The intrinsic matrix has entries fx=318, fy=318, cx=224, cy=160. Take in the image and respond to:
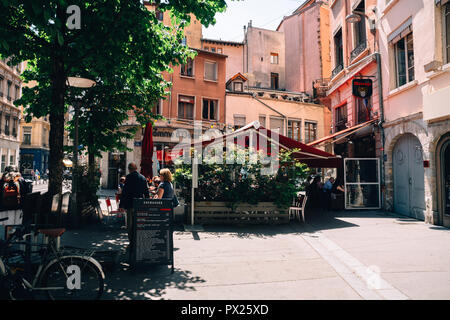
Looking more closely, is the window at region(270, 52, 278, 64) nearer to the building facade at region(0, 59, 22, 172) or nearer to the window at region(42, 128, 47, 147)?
the building facade at region(0, 59, 22, 172)

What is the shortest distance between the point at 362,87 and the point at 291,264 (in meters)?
10.1

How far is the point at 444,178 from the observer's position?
364 inches

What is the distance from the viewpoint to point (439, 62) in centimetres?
907

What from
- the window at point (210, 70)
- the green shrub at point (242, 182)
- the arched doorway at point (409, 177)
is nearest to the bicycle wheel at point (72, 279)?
the green shrub at point (242, 182)

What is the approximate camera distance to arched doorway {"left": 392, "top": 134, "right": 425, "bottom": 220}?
10406 millimetres

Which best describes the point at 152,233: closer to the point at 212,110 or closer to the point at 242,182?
the point at 242,182

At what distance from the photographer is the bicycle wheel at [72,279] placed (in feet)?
12.4

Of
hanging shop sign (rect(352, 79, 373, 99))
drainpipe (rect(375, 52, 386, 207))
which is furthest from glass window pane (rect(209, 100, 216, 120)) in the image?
drainpipe (rect(375, 52, 386, 207))

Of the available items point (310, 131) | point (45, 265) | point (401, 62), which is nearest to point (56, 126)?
point (45, 265)

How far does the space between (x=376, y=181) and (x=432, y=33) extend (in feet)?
19.4

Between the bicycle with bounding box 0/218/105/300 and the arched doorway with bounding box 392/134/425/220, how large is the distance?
10080mm

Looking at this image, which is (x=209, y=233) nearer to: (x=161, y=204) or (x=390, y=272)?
(x=161, y=204)
